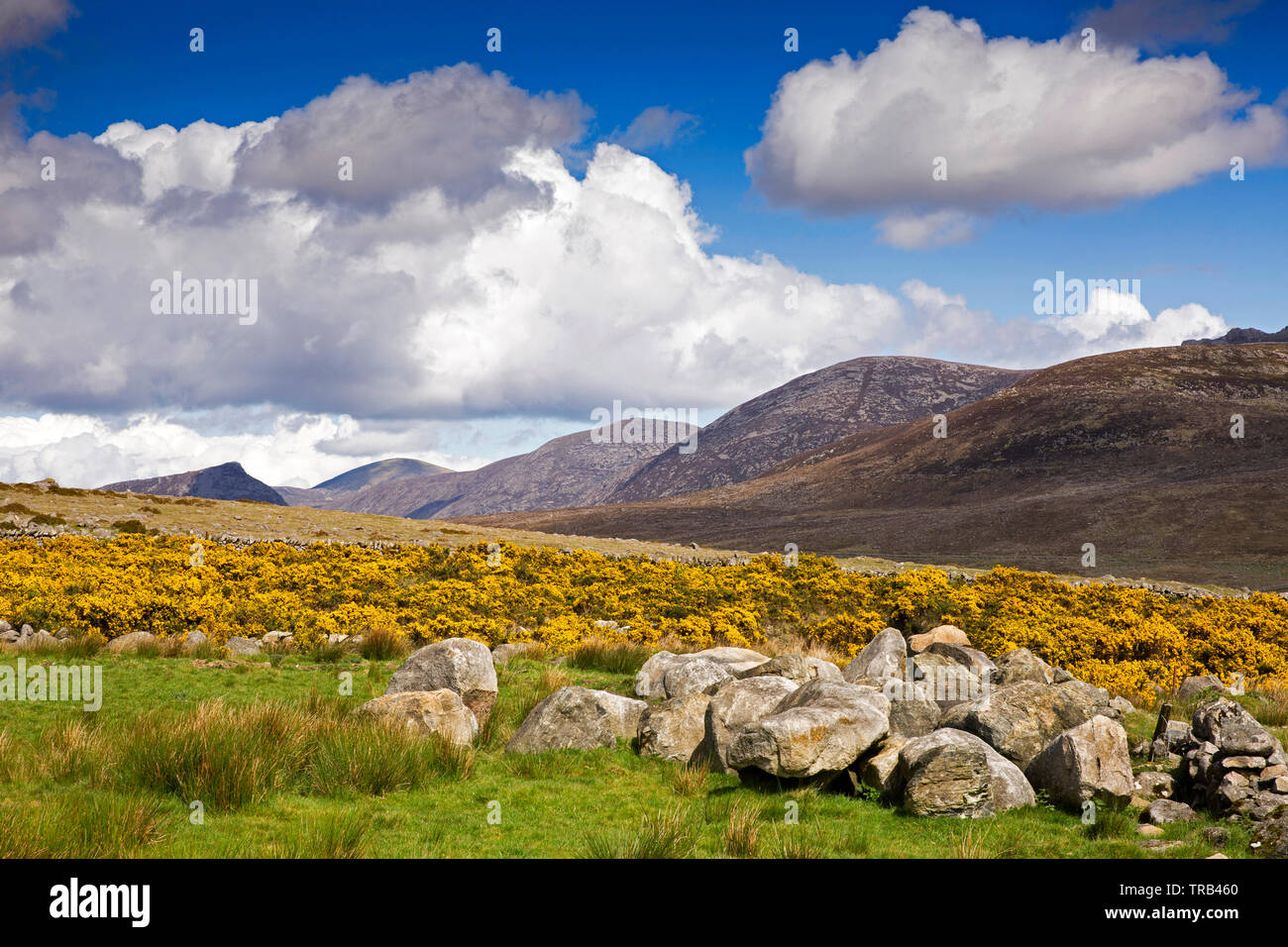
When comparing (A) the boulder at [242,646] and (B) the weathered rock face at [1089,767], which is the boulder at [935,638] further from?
(A) the boulder at [242,646]

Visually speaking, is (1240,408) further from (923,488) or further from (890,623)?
(890,623)

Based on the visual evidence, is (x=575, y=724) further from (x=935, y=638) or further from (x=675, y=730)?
(x=935, y=638)

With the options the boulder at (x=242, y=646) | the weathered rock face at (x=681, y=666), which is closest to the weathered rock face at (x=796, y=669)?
the weathered rock face at (x=681, y=666)

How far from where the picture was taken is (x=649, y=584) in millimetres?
26953

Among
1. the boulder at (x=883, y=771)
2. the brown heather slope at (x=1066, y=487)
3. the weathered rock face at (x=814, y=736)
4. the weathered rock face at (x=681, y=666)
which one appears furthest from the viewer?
the brown heather slope at (x=1066, y=487)

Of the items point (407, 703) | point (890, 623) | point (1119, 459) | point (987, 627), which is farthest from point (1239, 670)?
point (1119, 459)

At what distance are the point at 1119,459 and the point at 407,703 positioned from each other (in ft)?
423

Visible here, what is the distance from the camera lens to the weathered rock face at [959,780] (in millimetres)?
8875

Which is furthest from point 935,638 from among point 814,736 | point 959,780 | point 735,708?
point 814,736

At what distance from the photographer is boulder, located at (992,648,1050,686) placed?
47.5 feet

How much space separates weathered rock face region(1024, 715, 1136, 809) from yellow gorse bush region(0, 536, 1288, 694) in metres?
8.61

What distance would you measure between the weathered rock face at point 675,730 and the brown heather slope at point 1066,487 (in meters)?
53.2

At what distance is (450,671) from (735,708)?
472 centimetres
